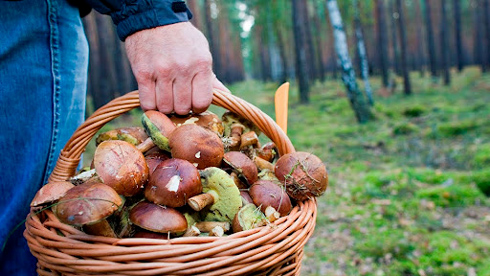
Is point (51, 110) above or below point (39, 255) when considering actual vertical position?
above

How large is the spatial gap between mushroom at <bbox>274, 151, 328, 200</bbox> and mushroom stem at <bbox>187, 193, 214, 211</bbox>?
0.31 metres

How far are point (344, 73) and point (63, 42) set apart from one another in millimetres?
9544

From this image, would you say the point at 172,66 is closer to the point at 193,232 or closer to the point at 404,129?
the point at 193,232

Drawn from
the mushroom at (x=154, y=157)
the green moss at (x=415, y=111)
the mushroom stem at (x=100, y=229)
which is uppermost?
the mushroom at (x=154, y=157)

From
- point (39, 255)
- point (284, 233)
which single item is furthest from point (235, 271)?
point (39, 255)

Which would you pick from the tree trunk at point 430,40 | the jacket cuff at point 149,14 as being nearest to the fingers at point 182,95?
the jacket cuff at point 149,14

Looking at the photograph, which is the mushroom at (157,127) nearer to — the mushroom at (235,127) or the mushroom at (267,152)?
the mushroom at (235,127)

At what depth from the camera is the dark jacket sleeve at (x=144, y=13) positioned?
1479 mm

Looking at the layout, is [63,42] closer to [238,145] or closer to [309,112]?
[238,145]

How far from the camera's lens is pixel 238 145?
1771mm

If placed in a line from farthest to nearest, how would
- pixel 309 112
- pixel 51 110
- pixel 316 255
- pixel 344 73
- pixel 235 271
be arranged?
pixel 309 112 → pixel 344 73 → pixel 316 255 → pixel 51 110 → pixel 235 271

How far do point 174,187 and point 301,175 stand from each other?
0.51 m

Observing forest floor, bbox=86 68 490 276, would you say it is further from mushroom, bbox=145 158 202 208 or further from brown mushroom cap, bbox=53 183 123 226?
brown mushroom cap, bbox=53 183 123 226

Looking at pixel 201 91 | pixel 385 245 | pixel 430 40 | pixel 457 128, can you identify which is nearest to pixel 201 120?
pixel 201 91
